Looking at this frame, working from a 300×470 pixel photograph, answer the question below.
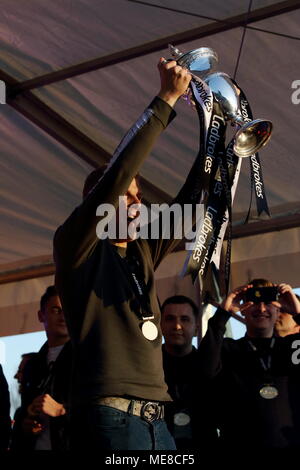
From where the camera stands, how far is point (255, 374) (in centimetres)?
478

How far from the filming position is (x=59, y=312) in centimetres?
477

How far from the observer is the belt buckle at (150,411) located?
8.37ft

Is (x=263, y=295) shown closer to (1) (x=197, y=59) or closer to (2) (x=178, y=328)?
(2) (x=178, y=328)

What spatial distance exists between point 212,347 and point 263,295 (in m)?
0.58

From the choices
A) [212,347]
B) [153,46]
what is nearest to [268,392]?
[212,347]

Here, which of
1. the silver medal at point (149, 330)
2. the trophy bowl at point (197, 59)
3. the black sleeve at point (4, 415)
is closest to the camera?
the silver medal at point (149, 330)

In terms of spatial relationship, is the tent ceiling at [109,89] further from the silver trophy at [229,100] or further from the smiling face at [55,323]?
the smiling face at [55,323]

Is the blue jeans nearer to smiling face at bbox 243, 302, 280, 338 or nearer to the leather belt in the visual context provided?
the leather belt

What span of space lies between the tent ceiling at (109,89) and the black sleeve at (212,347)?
1.66 meters

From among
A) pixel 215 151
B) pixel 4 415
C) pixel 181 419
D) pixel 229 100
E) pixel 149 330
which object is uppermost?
pixel 229 100

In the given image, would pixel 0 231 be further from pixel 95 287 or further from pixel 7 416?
pixel 95 287

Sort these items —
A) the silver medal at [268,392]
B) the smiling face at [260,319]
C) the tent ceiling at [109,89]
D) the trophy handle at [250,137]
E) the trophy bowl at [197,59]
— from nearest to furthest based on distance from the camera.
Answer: the trophy bowl at [197,59] < the trophy handle at [250,137] < the silver medal at [268,392] < the smiling face at [260,319] < the tent ceiling at [109,89]

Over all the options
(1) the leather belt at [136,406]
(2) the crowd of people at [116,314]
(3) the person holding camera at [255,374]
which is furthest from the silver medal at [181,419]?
(1) the leather belt at [136,406]

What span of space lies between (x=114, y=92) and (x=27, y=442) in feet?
7.93
